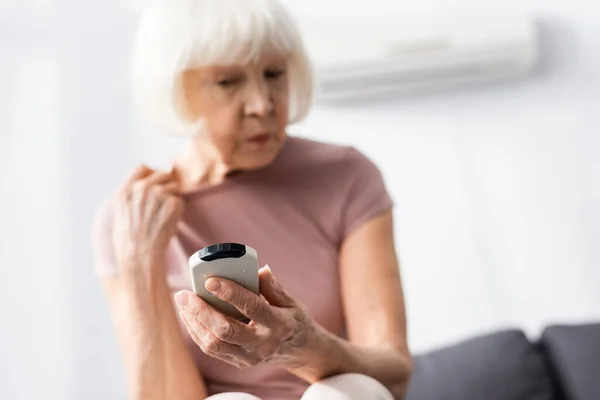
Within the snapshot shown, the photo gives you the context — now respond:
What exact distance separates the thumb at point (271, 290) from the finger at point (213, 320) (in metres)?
0.05

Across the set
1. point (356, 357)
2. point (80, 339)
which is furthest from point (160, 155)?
point (356, 357)

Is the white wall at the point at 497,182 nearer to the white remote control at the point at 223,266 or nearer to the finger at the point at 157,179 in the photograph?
the finger at the point at 157,179

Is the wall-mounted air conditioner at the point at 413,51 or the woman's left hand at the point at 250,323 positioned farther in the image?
the wall-mounted air conditioner at the point at 413,51

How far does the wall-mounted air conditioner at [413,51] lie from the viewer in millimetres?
2107

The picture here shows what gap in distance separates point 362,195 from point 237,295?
0.53 metres

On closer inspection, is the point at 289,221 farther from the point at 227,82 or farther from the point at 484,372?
the point at 484,372

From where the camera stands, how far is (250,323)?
0.92 metres

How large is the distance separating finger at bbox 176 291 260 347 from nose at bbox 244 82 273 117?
1.42ft

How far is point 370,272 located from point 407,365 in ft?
0.49

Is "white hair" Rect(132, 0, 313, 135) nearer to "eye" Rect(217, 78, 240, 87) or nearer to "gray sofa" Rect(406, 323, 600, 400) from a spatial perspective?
"eye" Rect(217, 78, 240, 87)

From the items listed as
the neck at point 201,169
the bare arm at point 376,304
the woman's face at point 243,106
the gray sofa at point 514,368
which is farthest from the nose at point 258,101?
the gray sofa at point 514,368

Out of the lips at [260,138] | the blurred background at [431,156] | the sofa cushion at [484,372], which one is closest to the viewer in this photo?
the lips at [260,138]

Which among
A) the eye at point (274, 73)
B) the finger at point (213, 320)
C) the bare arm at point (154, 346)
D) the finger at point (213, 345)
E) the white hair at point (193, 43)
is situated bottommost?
the bare arm at point (154, 346)

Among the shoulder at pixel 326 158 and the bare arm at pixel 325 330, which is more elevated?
the shoulder at pixel 326 158
